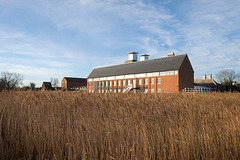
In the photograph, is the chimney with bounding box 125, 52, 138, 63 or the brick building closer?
the brick building

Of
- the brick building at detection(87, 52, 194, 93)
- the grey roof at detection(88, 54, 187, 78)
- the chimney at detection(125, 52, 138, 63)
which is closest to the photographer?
the brick building at detection(87, 52, 194, 93)

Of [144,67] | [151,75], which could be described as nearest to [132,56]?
[144,67]

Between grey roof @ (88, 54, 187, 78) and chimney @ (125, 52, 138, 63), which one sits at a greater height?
chimney @ (125, 52, 138, 63)

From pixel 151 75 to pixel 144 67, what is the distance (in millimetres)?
3142

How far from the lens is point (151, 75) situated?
40000mm

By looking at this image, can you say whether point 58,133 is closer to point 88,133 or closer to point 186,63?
point 88,133

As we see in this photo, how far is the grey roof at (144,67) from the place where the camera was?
37.0m

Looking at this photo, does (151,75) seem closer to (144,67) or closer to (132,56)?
(144,67)

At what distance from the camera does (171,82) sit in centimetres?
3616

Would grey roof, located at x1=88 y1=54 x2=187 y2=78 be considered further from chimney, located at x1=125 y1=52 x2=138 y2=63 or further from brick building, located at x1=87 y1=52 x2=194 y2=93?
chimney, located at x1=125 y1=52 x2=138 y2=63

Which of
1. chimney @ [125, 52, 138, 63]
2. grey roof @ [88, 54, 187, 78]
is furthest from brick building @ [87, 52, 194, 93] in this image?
chimney @ [125, 52, 138, 63]

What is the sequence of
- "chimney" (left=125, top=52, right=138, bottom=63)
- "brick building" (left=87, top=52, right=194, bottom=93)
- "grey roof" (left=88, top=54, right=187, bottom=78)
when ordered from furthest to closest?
1. "chimney" (left=125, top=52, right=138, bottom=63)
2. "grey roof" (left=88, top=54, right=187, bottom=78)
3. "brick building" (left=87, top=52, right=194, bottom=93)

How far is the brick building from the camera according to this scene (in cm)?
3602

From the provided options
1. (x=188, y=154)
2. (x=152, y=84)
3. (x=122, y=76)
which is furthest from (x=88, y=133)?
(x=122, y=76)
